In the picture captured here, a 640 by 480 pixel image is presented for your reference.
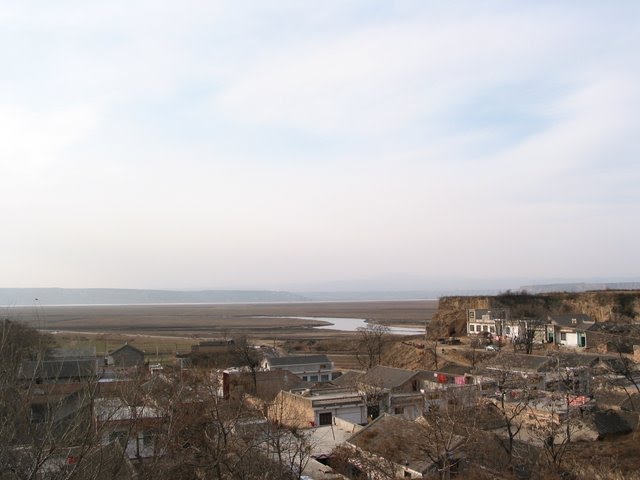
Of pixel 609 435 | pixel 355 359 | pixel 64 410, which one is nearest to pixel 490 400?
pixel 609 435

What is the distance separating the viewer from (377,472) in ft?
63.3

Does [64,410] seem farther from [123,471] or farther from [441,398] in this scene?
[441,398]

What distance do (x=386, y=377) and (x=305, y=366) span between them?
11.4m

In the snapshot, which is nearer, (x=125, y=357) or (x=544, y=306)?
(x=125, y=357)

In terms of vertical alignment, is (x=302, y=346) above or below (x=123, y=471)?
below

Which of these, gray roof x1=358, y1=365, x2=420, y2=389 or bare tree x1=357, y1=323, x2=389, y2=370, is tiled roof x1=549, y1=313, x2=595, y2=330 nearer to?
bare tree x1=357, y1=323, x2=389, y2=370

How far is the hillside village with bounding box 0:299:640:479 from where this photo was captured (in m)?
9.97

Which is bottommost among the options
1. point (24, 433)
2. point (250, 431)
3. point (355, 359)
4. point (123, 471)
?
point (355, 359)

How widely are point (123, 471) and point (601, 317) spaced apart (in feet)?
239

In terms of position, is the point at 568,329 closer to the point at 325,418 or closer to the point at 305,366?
the point at 305,366

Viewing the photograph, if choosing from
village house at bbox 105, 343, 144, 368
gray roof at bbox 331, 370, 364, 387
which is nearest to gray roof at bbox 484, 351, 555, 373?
gray roof at bbox 331, 370, 364, 387

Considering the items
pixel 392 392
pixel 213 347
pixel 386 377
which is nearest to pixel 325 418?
pixel 392 392

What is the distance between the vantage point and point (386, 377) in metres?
38.2

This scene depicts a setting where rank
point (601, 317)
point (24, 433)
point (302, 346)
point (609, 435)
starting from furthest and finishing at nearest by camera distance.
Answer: point (302, 346), point (601, 317), point (609, 435), point (24, 433)
